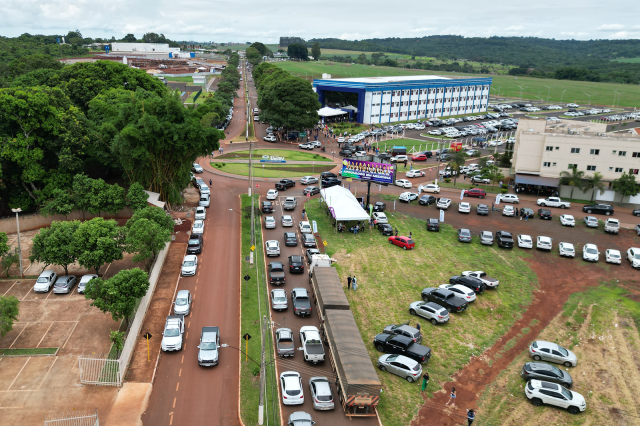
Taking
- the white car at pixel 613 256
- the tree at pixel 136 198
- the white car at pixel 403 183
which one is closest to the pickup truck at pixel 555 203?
the white car at pixel 613 256

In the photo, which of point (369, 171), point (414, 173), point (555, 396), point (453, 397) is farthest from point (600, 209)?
point (453, 397)

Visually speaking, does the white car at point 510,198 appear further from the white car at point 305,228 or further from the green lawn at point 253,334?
the green lawn at point 253,334

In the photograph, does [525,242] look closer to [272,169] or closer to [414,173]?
[414,173]

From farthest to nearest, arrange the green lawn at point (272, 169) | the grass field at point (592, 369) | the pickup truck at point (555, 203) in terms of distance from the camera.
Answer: the green lawn at point (272, 169)
the pickup truck at point (555, 203)
the grass field at point (592, 369)

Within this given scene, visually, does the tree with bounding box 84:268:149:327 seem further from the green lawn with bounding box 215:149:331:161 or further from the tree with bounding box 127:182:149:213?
the green lawn with bounding box 215:149:331:161

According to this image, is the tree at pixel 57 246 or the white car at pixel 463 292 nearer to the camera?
the tree at pixel 57 246
